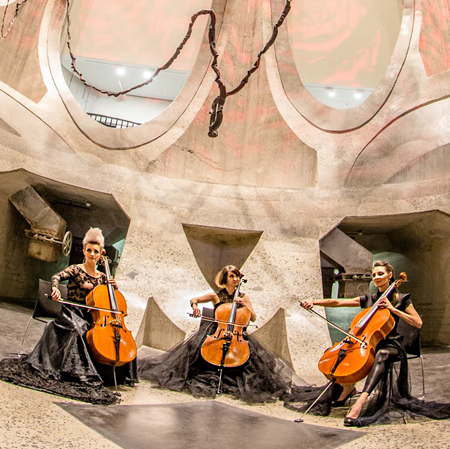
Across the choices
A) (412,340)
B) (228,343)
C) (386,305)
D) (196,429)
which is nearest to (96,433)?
(196,429)

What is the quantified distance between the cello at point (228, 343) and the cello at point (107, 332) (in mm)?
762

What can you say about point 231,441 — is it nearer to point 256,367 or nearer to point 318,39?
point 256,367

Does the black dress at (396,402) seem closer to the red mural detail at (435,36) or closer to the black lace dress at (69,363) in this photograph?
the black lace dress at (69,363)

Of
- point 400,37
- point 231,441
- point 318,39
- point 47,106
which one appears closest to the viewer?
point 231,441

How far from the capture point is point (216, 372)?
386 centimetres

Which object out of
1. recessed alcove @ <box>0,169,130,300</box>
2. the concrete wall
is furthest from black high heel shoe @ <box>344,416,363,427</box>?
recessed alcove @ <box>0,169,130,300</box>

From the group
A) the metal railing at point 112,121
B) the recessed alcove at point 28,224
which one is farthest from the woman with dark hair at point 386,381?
the metal railing at point 112,121

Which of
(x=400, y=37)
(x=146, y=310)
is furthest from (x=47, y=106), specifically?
(x=400, y=37)

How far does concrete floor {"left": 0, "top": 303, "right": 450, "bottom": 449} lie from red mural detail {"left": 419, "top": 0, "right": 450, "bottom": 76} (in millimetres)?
6430

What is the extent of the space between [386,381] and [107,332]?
6.97ft

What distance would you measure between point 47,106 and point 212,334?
19.1ft

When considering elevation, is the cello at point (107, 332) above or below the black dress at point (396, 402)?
above

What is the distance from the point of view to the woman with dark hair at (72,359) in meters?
2.83

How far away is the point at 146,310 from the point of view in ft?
20.5
